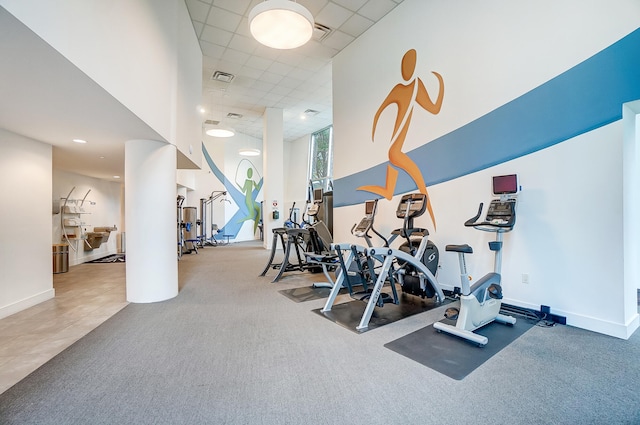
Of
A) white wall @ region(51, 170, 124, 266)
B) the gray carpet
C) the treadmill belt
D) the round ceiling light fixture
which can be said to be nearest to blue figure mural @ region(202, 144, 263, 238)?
white wall @ region(51, 170, 124, 266)

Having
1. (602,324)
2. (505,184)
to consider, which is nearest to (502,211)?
(505,184)

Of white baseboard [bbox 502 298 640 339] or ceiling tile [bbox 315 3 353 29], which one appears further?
ceiling tile [bbox 315 3 353 29]

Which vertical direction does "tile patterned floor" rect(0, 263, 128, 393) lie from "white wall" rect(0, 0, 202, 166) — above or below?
below

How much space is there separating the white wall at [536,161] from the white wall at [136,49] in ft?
12.3

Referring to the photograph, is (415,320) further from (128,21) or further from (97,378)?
(128,21)

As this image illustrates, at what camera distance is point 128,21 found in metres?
2.90

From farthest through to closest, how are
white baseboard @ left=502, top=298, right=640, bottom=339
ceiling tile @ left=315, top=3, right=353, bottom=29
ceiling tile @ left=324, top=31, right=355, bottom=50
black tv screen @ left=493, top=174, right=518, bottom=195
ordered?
1. ceiling tile @ left=324, top=31, right=355, bottom=50
2. ceiling tile @ left=315, top=3, right=353, bottom=29
3. black tv screen @ left=493, top=174, right=518, bottom=195
4. white baseboard @ left=502, top=298, right=640, bottom=339

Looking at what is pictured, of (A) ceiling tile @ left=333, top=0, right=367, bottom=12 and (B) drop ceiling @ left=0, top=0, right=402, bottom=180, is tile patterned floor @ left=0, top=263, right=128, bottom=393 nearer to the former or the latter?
(B) drop ceiling @ left=0, top=0, right=402, bottom=180

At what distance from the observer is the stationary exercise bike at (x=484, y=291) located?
2727mm

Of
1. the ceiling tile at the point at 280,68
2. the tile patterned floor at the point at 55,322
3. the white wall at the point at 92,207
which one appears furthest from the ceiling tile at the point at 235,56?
the tile patterned floor at the point at 55,322

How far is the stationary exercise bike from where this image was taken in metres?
2.73

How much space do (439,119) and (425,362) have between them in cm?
346

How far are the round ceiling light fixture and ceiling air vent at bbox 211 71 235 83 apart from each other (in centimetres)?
358

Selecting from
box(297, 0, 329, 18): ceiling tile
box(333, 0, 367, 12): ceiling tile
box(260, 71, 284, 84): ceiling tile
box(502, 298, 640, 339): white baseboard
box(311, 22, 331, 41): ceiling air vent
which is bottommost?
box(502, 298, 640, 339): white baseboard
